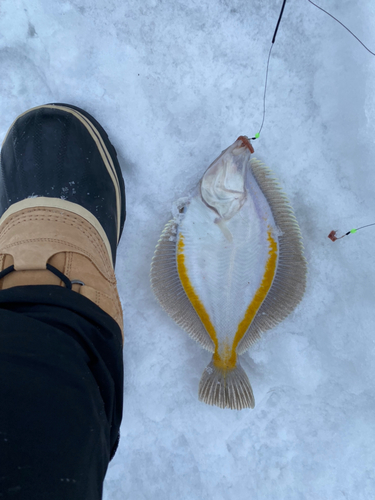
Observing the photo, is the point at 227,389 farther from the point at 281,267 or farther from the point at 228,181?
the point at 228,181

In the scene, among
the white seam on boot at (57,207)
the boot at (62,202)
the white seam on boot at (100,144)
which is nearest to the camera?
the boot at (62,202)

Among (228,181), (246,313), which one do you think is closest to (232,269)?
(246,313)

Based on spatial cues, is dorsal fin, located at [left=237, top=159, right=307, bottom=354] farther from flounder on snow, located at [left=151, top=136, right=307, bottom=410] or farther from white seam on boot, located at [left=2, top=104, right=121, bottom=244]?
white seam on boot, located at [left=2, top=104, right=121, bottom=244]

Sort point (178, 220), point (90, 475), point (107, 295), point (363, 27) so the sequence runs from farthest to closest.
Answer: point (178, 220) → point (363, 27) → point (107, 295) → point (90, 475)

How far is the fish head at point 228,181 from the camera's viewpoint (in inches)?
52.4

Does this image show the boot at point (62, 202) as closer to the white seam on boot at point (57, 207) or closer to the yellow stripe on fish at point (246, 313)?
the white seam on boot at point (57, 207)

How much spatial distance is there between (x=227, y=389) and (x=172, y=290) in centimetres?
50

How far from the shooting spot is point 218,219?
1413mm

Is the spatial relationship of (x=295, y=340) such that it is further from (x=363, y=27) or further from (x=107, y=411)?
(x=363, y=27)

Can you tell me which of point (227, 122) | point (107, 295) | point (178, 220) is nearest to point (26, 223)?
point (107, 295)

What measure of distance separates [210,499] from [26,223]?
1481 mm

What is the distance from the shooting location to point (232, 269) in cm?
142

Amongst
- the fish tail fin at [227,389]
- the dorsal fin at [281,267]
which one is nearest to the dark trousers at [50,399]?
the fish tail fin at [227,389]

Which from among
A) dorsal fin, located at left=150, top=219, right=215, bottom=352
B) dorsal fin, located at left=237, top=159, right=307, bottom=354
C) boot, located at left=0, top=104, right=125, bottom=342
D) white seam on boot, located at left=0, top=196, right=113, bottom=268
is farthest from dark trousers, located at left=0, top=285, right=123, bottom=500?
dorsal fin, located at left=237, top=159, right=307, bottom=354
